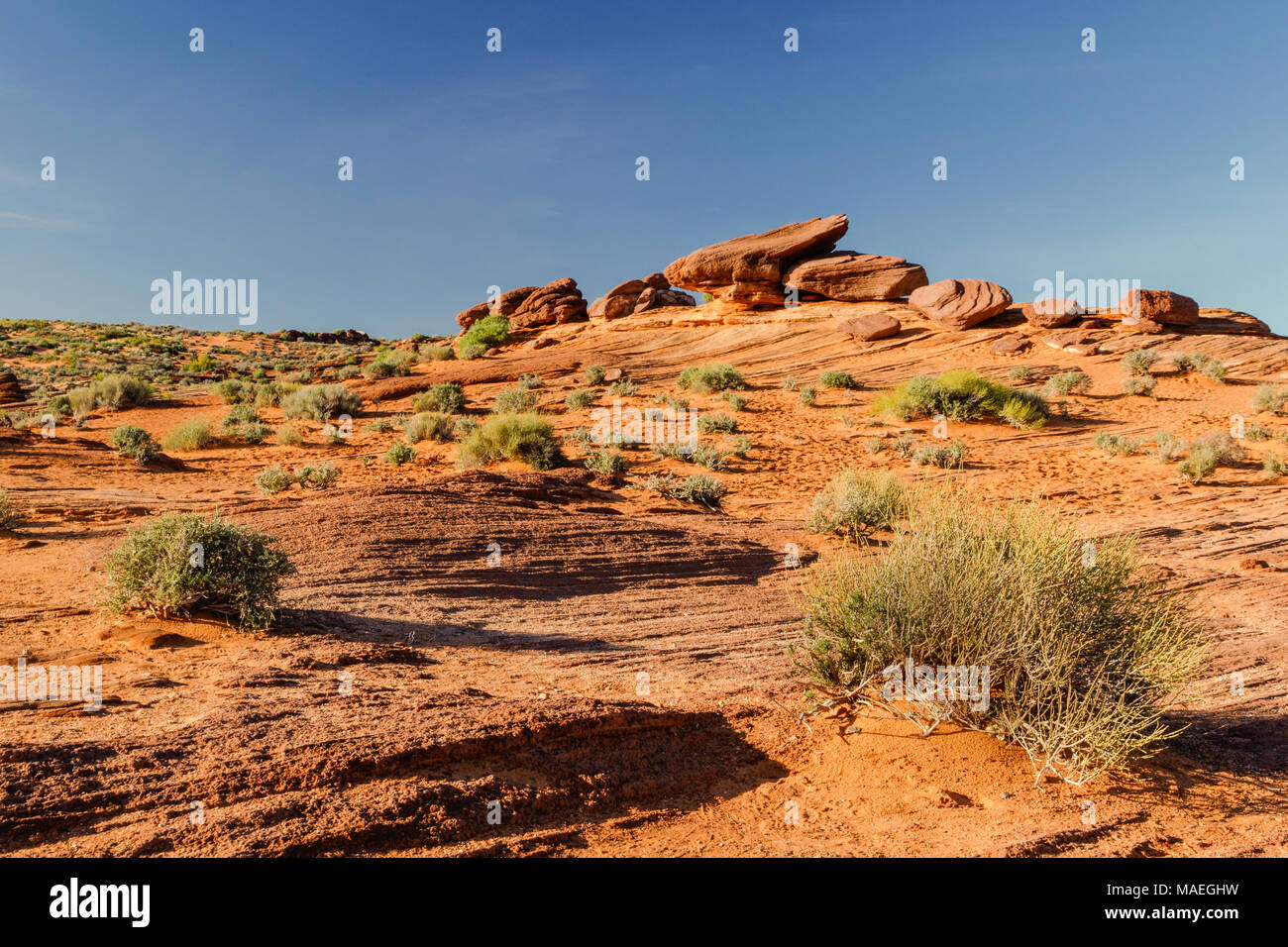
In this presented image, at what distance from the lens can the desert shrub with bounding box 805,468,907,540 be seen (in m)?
11.0

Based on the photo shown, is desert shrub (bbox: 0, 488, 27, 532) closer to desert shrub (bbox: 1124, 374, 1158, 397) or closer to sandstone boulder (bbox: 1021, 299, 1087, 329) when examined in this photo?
desert shrub (bbox: 1124, 374, 1158, 397)

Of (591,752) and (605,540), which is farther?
(605,540)

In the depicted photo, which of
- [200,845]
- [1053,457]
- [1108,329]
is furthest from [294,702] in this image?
[1108,329]

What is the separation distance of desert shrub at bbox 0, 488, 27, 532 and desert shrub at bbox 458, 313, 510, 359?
75.5 feet

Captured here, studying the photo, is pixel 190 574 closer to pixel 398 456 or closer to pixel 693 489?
pixel 693 489

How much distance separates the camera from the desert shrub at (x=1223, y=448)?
1552cm

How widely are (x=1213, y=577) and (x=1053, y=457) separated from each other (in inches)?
330

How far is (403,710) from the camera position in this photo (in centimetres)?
456

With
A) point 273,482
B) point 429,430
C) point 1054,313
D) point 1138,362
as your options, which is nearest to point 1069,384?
point 1138,362

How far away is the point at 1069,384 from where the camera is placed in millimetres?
22188

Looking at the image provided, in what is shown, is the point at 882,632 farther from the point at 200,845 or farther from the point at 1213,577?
the point at 1213,577

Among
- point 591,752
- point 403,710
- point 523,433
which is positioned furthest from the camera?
point 523,433

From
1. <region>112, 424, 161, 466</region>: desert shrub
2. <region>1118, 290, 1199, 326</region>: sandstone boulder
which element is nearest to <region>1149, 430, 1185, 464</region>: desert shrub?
<region>1118, 290, 1199, 326</region>: sandstone boulder

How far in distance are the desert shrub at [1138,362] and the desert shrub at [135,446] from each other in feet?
83.0
